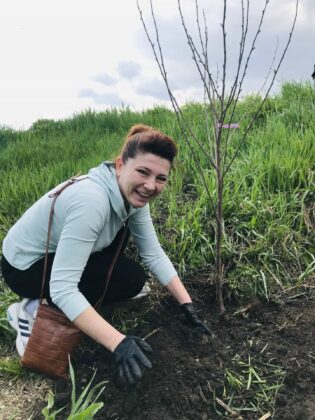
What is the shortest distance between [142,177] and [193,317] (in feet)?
2.69

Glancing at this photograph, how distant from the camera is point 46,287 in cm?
244

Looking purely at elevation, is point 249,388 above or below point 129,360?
below

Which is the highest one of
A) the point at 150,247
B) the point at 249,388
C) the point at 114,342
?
the point at 150,247

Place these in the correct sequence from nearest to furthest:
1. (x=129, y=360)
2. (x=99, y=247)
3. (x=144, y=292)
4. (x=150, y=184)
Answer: (x=129, y=360) → (x=150, y=184) → (x=99, y=247) → (x=144, y=292)

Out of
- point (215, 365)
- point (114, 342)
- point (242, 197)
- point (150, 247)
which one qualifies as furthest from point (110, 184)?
point (242, 197)

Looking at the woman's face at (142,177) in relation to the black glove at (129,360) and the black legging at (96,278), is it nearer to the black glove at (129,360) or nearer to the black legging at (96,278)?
the black legging at (96,278)

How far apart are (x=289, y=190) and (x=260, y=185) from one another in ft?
0.72

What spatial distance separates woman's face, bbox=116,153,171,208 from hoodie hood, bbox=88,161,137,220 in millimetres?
36

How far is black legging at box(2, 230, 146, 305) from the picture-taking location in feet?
8.05

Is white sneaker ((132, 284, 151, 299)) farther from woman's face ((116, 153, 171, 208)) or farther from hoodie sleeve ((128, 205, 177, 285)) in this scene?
woman's face ((116, 153, 171, 208))

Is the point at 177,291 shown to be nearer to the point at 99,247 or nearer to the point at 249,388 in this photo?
the point at 99,247

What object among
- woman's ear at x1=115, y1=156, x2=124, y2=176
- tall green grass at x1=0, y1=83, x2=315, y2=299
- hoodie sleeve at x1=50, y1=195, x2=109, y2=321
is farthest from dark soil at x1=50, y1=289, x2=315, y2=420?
woman's ear at x1=115, y1=156, x2=124, y2=176

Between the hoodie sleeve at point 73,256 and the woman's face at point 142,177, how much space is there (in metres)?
0.22

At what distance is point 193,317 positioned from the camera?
2502 millimetres
